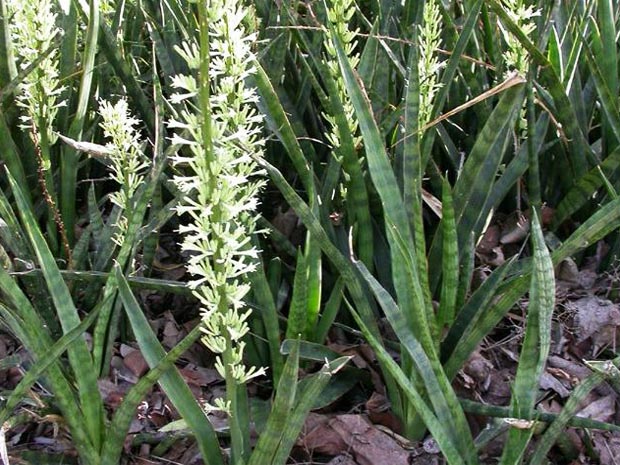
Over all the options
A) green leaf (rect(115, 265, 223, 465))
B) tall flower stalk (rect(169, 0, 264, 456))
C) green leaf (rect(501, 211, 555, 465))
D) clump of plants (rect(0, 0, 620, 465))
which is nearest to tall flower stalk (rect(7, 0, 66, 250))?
clump of plants (rect(0, 0, 620, 465))

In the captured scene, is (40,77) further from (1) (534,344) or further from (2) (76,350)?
(1) (534,344)

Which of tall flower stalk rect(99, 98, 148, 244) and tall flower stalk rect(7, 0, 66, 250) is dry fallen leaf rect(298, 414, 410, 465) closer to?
tall flower stalk rect(99, 98, 148, 244)

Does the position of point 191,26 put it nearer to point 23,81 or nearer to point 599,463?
point 23,81

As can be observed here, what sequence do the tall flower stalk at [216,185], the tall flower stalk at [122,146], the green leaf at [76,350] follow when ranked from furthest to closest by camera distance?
the tall flower stalk at [122,146] → the green leaf at [76,350] → the tall flower stalk at [216,185]

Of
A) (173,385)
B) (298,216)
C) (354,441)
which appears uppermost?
(298,216)

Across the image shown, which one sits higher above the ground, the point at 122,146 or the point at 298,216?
the point at 122,146

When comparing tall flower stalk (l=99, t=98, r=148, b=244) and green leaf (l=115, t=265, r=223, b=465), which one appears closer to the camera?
green leaf (l=115, t=265, r=223, b=465)

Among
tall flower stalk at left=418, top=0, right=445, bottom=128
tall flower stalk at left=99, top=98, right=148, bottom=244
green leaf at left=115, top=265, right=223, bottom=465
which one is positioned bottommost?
green leaf at left=115, top=265, right=223, bottom=465

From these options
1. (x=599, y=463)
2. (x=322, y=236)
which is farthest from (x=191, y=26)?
(x=599, y=463)

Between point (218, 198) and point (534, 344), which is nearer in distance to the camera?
point (218, 198)

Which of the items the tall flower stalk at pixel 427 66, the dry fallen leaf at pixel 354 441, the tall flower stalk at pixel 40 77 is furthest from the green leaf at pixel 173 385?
the tall flower stalk at pixel 427 66

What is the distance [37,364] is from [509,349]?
114 cm

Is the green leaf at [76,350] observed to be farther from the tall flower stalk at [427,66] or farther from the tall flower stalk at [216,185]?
the tall flower stalk at [427,66]

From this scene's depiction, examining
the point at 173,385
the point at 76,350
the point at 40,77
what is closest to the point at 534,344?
the point at 173,385
